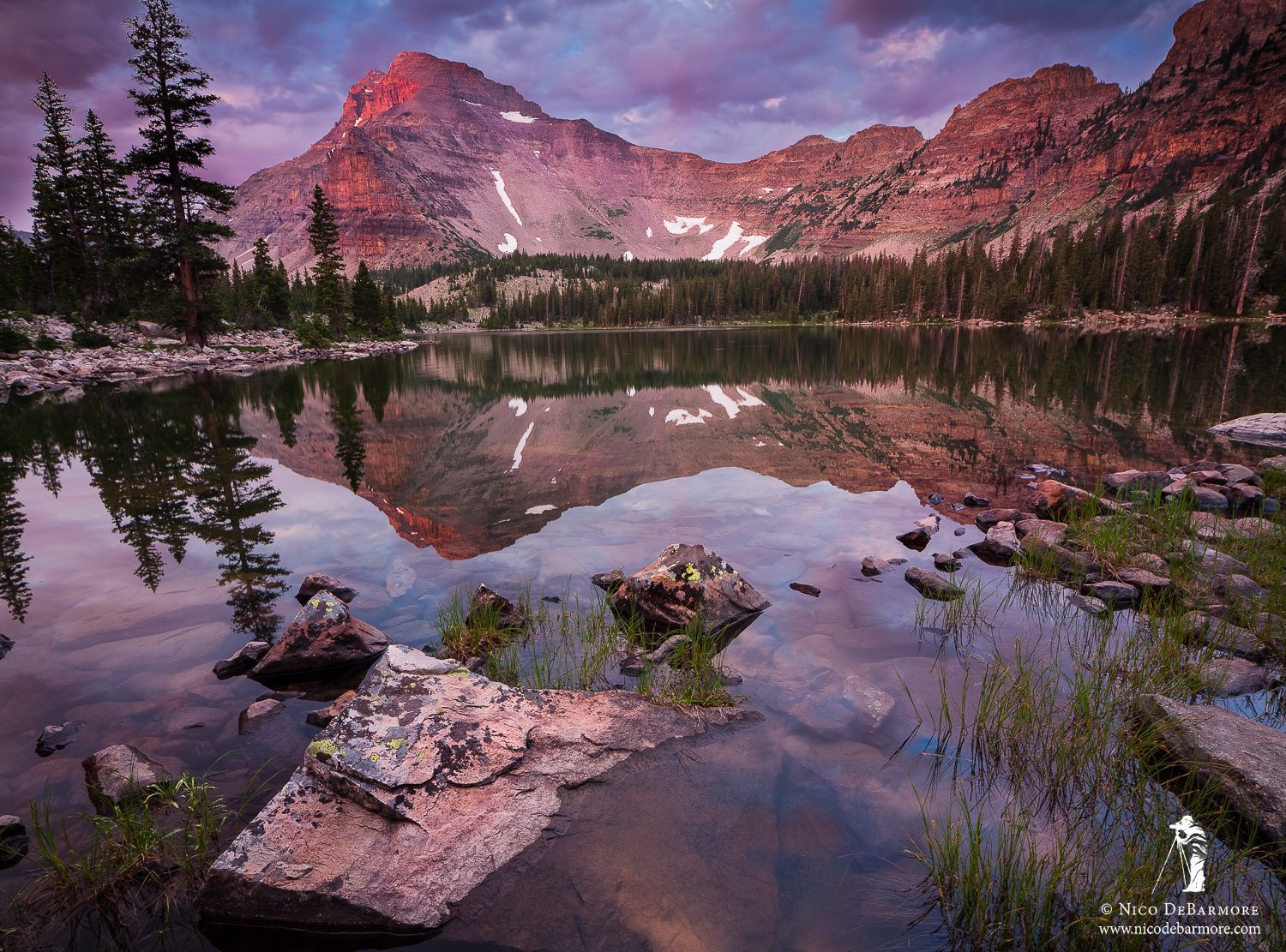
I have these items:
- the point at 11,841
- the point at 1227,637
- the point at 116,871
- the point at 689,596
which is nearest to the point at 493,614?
the point at 689,596

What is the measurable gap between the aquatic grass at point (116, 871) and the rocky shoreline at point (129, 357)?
34.0m

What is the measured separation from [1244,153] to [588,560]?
273922 mm

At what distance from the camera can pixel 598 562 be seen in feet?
30.7

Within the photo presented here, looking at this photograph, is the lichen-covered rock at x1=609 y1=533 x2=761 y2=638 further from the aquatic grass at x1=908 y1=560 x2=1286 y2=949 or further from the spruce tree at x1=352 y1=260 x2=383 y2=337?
the spruce tree at x1=352 y1=260 x2=383 y2=337

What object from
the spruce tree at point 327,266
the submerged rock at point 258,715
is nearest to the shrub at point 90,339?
the spruce tree at point 327,266

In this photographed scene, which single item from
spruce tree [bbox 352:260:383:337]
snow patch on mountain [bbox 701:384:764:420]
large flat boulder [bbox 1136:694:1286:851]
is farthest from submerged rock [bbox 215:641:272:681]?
spruce tree [bbox 352:260:383:337]

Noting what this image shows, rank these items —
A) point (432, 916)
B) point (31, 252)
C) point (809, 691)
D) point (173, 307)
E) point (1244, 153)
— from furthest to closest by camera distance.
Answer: point (1244, 153) < point (31, 252) < point (173, 307) < point (809, 691) < point (432, 916)

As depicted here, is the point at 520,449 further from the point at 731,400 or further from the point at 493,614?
the point at 731,400

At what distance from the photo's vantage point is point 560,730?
16.4 ft

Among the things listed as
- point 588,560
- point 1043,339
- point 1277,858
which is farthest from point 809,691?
point 1043,339

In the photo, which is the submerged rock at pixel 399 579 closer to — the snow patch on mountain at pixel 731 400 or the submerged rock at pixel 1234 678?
the submerged rock at pixel 1234 678

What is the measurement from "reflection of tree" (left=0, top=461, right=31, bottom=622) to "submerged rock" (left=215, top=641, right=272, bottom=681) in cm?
356

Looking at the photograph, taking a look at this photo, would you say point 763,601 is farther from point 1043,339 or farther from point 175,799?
point 1043,339

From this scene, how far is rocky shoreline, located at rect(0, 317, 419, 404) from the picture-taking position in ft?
103
